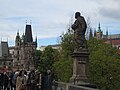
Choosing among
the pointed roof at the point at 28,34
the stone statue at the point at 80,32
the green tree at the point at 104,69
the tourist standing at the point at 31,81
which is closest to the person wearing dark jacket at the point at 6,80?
the tourist standing at the point at 31,81

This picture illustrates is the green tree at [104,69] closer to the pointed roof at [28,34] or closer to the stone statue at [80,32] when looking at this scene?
the stone statue at [80,32]

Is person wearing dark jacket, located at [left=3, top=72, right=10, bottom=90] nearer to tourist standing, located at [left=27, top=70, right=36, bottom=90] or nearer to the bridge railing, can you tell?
the bridge railing

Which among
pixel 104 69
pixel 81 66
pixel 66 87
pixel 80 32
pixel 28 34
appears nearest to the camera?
pixel 66 87

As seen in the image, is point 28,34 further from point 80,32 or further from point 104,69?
point 80,32

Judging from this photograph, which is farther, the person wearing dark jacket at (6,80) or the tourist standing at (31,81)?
the person wearing dark jacket at (6,80)

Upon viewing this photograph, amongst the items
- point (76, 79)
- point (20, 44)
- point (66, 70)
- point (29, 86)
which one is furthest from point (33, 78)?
point (20, 44)

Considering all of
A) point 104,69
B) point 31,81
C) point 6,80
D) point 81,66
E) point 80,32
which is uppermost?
point 80,32

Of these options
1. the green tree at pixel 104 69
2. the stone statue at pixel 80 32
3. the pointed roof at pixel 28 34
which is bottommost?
the green tree at pixel 104 69

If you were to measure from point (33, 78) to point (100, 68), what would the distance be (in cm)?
3138

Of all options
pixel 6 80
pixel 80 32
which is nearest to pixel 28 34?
pixel 6 80

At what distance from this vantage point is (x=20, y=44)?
183000 millimetres

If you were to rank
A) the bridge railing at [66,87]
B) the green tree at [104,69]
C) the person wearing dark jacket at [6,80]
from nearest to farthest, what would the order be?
the bridge railing at [66,87] → the person wearing dark jacket at [6,80] → the green tree at [104,69]

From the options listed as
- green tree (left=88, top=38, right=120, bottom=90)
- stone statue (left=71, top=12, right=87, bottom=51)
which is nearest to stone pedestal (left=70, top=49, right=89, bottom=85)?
stone statue (left=71, top=12, right=87, bottom=51)

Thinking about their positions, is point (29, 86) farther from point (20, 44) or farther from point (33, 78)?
point (20, 44)
